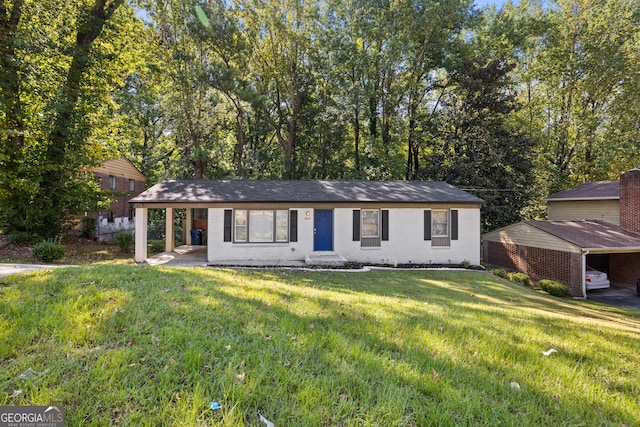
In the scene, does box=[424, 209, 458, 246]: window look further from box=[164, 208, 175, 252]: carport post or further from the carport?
box=[164, 208, 175, 252]: carport post

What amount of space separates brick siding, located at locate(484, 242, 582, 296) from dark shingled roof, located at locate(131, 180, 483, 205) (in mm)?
3768

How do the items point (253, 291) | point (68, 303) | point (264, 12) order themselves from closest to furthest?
point (68, 303) < point (253, 291) < point (264, 12)

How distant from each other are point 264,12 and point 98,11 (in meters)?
9.60

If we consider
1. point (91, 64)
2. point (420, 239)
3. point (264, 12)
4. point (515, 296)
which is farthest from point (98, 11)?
point (515, 296)

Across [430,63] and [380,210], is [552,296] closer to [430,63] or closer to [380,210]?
[380,210]

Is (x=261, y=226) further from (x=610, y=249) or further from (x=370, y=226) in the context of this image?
(x=610, y=249)

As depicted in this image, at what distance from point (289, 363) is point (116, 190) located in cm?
2360

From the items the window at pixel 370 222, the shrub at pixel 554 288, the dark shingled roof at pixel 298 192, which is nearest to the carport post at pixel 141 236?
the dark shingled roof at pixel 298 192

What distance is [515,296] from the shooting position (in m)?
9.34

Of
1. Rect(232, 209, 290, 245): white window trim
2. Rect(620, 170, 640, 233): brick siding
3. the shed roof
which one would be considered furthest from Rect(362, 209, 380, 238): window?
the shed roof

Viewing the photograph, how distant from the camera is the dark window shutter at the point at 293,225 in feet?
41.4

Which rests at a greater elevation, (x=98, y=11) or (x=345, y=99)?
(x=98, y=11)

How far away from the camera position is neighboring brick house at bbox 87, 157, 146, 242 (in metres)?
19.0

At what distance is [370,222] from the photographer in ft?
43.1
